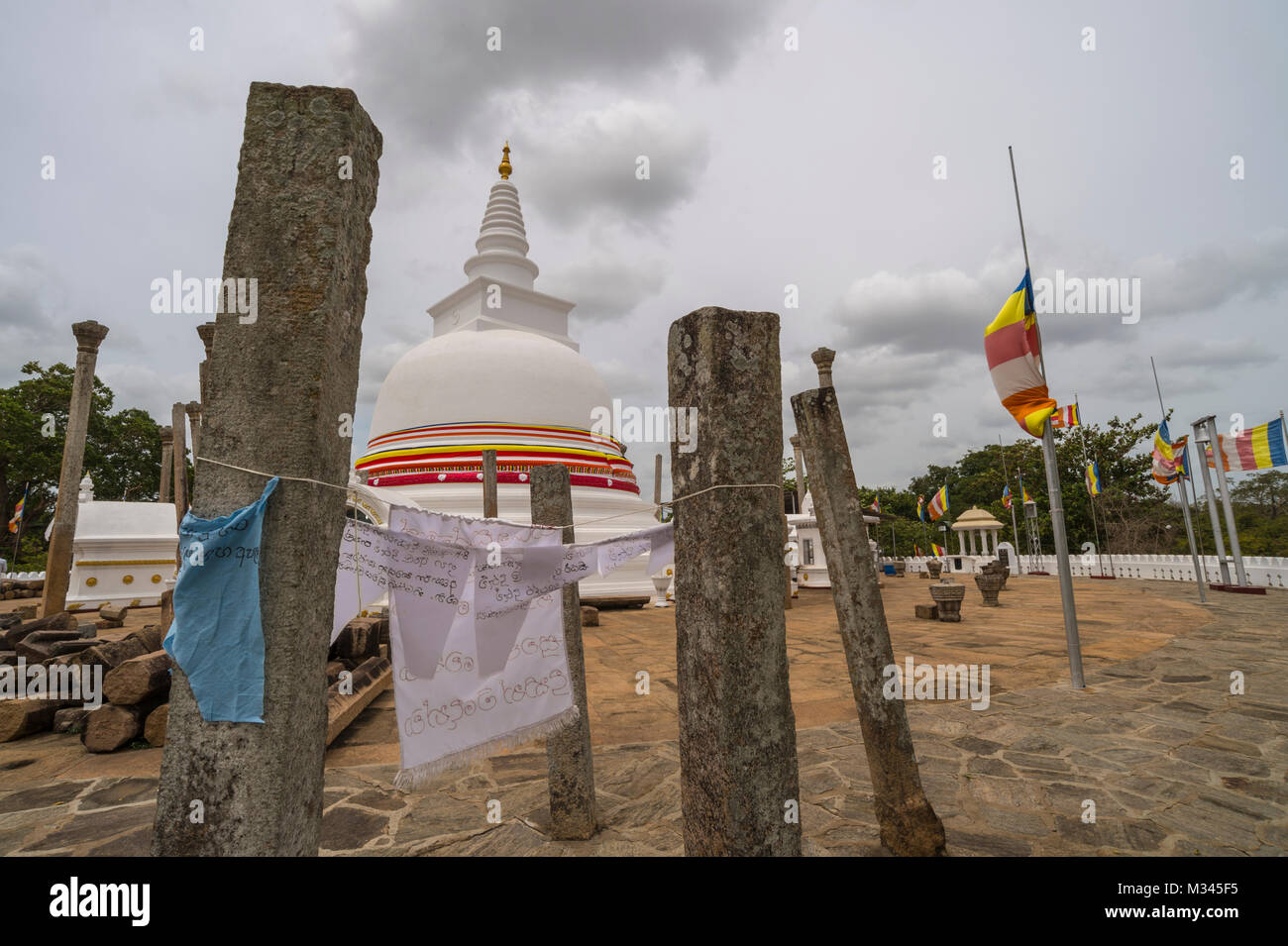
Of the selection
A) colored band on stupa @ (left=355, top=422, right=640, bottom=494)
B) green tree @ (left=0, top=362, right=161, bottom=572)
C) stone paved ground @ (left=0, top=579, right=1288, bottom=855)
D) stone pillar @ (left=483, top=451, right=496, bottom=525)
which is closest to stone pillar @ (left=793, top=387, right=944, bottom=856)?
stone paved ground @ (left=0, top=579, right=1288, bottom=855)

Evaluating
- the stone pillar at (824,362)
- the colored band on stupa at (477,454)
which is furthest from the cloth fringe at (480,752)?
the colored band on stupa at (477,454)

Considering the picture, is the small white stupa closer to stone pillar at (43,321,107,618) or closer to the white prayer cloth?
stone pillar at (43,321,107,618)

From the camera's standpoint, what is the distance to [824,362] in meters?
13.4

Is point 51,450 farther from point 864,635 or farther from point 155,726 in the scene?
point 864,635

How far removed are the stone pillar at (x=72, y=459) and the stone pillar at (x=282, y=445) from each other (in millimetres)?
10743

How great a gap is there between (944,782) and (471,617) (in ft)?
10.5

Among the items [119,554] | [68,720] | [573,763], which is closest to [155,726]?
[68,720]

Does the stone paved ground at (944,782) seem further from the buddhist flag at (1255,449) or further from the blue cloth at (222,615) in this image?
the buddhist flag at (1255,449)

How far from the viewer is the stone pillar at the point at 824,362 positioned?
13344mm

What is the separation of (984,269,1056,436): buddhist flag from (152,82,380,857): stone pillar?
678 cm

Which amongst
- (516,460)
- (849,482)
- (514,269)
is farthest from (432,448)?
(849,482)

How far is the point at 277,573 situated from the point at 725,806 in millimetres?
1727

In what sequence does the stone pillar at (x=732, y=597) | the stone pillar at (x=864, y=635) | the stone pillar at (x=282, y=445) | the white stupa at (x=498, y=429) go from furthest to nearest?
1. the white stupa at (x=498, y=429)
2. the stone pillar at (x=864, y=635)
3. the stone pillar at (x=732, y=597)
4. the stone pillar at (x=282, y=445)

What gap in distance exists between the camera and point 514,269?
20.9m
